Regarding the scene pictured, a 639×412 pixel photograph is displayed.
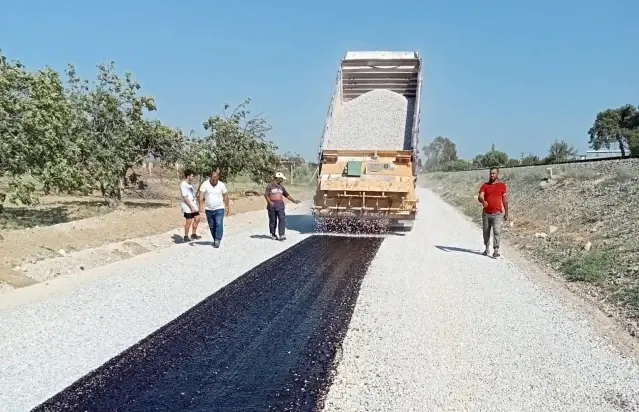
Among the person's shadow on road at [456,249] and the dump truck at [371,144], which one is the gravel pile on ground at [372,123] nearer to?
the dump truck at [371,144]

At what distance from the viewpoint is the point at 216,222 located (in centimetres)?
1230

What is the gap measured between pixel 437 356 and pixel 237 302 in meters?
A: 2.80

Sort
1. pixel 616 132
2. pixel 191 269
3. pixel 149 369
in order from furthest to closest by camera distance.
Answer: pixel 616 132 → pixel 191 269 → pixel 149 369

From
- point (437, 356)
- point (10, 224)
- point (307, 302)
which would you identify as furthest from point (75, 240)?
point (437, 356)

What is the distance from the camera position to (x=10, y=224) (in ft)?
55.9

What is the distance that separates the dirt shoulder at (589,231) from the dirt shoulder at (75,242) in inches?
307

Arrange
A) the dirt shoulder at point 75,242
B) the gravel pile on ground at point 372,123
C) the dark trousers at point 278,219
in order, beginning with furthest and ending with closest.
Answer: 1. the gravel pile on ground at point 372,123
2. the dark trousers at point 278,219
3. the dirt shoulder at point 75,242

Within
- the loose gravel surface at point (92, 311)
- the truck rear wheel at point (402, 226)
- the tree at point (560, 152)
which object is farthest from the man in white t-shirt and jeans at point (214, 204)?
the tree at point (560, 152)

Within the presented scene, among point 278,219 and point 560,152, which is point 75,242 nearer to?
point 278,219

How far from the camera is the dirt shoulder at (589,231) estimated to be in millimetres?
8570

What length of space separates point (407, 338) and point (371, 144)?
10.2 metres

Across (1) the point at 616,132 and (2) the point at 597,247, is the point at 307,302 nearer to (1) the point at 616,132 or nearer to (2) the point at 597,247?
(2) the point at 597,247

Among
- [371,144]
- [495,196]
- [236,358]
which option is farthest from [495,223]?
[236,358]

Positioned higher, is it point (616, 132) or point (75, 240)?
point (616, 132)
